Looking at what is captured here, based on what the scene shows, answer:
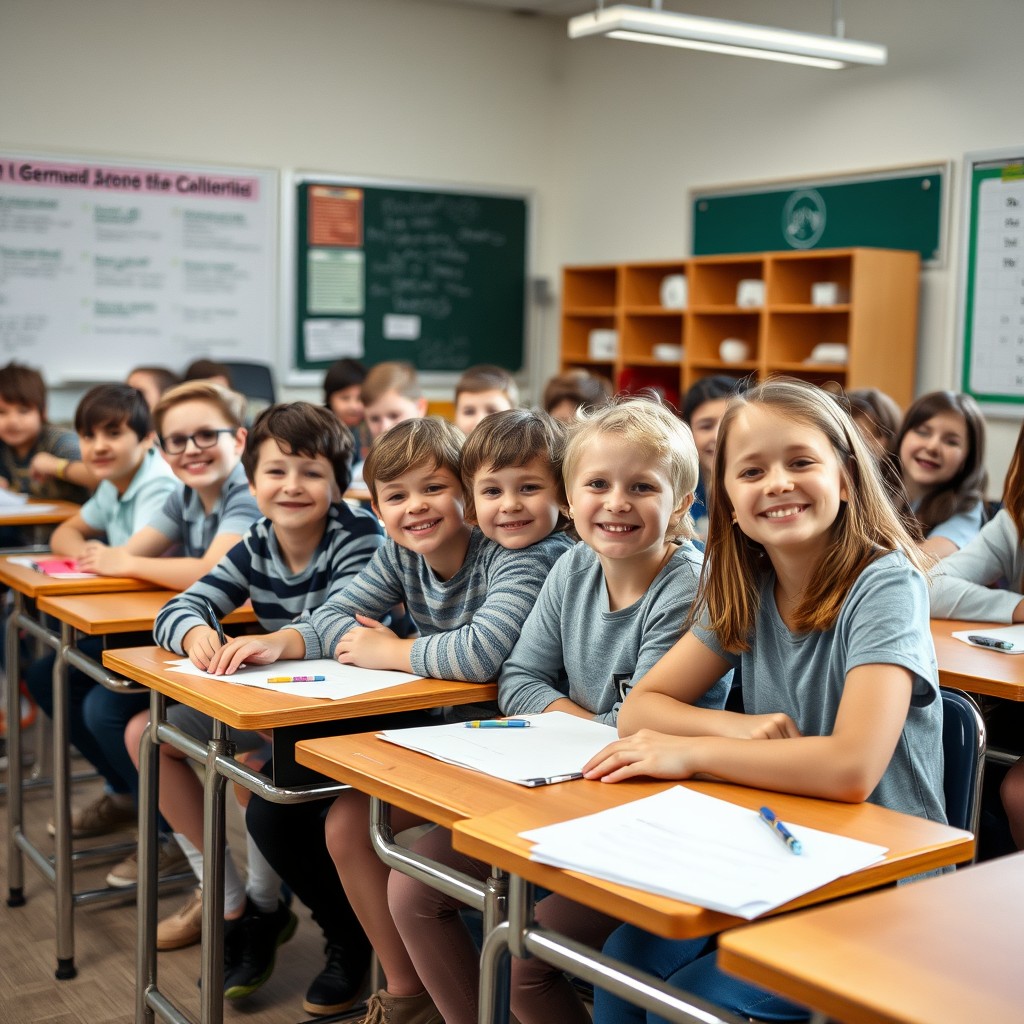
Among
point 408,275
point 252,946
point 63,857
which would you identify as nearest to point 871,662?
point 252,946

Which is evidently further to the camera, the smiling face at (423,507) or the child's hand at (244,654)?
the smiling face at (423,507)

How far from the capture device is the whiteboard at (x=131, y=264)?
6.24 meters

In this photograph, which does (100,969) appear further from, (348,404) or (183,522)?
(348,404)

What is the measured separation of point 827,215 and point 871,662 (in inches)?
196

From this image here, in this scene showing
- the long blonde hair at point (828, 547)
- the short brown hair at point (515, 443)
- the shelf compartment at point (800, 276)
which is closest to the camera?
the long blonde hair at point (828, 547)

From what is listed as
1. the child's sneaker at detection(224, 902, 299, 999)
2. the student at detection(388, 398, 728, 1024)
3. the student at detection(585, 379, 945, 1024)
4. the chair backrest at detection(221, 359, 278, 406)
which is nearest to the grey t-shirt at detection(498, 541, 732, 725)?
the student at detection(388, 398, 728, 1024)

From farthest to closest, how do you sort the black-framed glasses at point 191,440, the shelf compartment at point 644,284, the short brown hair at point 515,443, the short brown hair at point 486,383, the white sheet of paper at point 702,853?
the shelf compartment at point 644,284 → the short brown hair at point 486,383 → the black-framed glasses at point 191,440 → the short brown hair at point 515,443 → the white sheet of paper at point 702,853

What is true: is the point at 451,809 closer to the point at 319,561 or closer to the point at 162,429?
the point at 319,561

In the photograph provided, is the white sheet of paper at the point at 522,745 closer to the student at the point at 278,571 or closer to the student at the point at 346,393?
the student at the point at 278,571

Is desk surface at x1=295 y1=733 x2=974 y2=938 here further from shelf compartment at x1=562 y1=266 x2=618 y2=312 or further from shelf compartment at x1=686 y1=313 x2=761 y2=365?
shelf compartment at x1=562 y1=266 x2=618 y2=312

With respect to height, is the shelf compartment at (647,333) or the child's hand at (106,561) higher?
the shelf compartment at (647,333)

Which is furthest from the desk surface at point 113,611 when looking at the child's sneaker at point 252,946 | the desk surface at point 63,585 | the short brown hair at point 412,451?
the child's sneaker at point 252,946

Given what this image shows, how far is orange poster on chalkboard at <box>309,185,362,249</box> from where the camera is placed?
7008 mm

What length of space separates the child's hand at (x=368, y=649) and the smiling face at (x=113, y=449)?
57.9 inches
